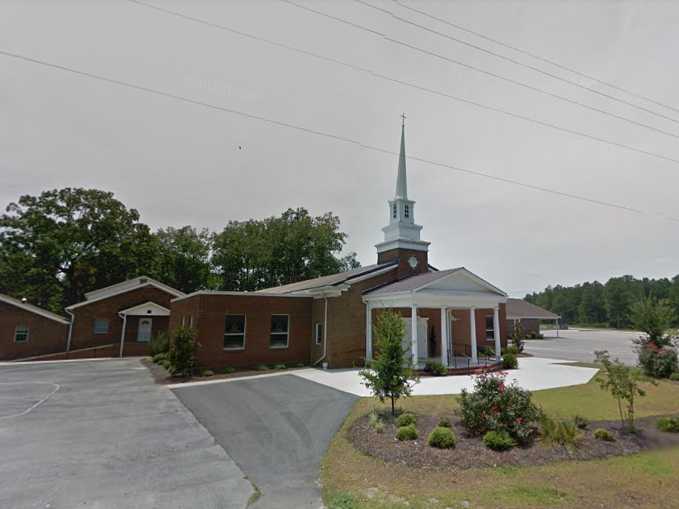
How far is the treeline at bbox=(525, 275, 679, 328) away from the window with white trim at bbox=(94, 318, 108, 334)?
327ft

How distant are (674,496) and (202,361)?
55.9 feet

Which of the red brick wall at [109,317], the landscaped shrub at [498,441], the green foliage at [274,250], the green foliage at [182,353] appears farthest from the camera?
the green foliage at [274,250]

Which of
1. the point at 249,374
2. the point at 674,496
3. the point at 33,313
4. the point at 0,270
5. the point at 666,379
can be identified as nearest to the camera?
the point at 674,496

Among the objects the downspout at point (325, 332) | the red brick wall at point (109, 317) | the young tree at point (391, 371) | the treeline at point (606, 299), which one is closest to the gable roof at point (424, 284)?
the downspout at point (325, 332)

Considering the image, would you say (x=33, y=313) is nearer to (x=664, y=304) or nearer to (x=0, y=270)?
(x=0, y=270)

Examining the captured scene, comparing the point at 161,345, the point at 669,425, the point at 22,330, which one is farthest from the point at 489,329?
the point at 22,330

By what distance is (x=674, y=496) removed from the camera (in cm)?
534

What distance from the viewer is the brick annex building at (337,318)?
18.1m

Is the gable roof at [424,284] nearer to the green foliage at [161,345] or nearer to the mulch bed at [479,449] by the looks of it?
the mulch bed at [479,449]

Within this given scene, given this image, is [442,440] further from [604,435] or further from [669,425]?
[669,425]

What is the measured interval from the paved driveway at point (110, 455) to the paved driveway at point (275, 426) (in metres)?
0.39

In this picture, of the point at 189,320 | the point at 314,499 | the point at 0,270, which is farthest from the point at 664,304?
the point at 0,270

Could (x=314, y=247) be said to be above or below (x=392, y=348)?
above

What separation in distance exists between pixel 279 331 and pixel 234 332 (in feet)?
8.10
